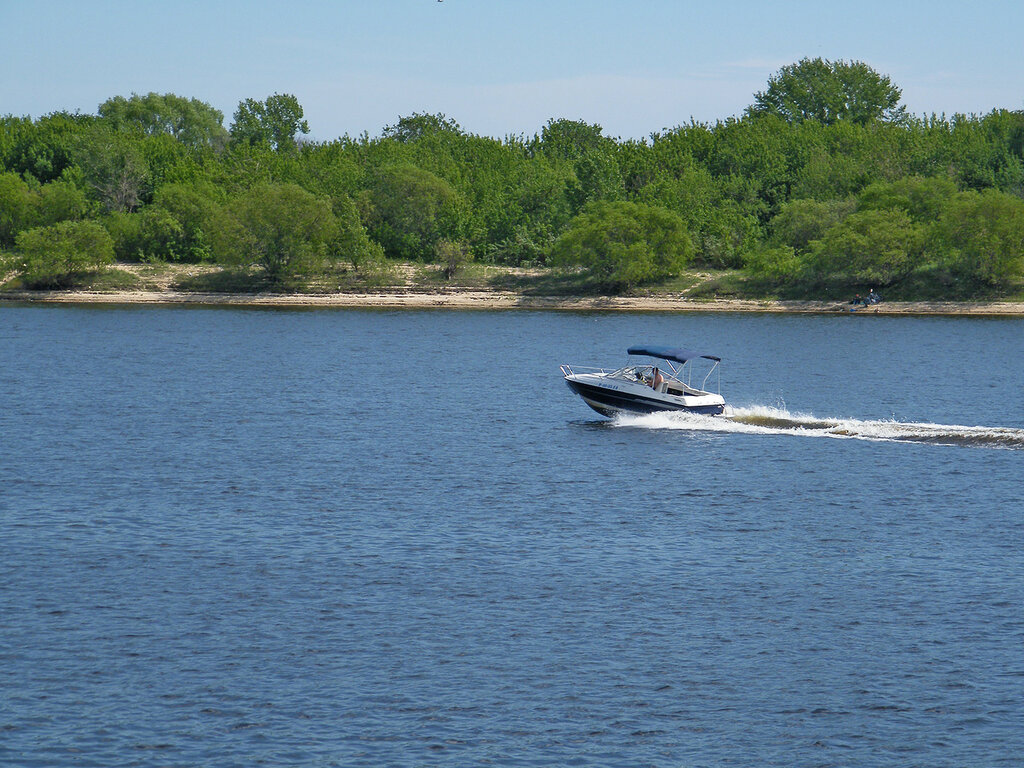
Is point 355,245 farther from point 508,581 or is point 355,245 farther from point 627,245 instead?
point 508,581

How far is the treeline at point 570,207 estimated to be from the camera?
14088 centimetres

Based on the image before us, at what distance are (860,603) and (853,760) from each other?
10.4m

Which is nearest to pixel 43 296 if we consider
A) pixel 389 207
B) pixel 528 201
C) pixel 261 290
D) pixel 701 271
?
pixel 261 290

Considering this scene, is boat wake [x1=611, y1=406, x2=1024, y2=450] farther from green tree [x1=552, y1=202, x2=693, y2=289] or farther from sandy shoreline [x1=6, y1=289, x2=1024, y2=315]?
green tree [x1=552, y1=202, x2=693, y2=289]

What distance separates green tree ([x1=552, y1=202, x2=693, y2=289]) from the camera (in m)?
144

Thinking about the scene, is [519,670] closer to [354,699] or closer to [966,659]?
[354,699]

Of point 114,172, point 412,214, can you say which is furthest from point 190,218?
point 412,214

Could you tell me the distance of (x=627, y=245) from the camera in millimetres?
145750

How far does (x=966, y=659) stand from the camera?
3041 centimetres

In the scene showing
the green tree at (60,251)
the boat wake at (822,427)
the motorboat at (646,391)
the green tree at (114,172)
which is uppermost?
the green tree at (114,172)

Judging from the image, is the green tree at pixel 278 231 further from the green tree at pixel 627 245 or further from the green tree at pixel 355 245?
the green tree at pixel 627 245

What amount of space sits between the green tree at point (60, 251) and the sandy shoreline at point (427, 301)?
236 cm

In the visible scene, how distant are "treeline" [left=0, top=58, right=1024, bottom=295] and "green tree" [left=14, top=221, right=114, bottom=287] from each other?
24 centimetres

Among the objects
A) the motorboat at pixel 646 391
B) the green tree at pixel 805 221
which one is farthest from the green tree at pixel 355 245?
the motorboat at pixel 646 391
